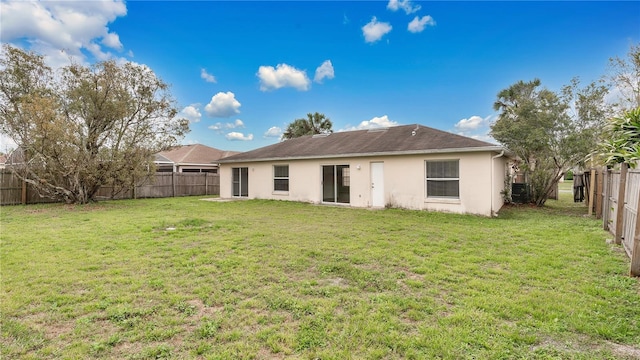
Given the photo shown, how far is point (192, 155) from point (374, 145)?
1871 centimetres

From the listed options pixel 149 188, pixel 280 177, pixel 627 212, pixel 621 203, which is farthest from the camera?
pixel 149 188

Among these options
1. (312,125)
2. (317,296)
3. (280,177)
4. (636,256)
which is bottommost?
(317,296)

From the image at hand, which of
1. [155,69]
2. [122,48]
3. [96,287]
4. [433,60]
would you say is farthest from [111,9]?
[433,60]

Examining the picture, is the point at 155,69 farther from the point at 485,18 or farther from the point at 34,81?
the point at 485,18

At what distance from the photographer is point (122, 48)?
1302 centimetres

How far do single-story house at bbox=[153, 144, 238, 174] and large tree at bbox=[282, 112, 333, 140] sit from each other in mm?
7190

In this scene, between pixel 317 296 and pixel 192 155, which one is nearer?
pixel 317 296

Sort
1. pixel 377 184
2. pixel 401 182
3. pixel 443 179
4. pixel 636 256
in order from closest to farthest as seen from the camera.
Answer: pixel 636 256
pixel 443 179
pixel 401 182
pixel 377 184

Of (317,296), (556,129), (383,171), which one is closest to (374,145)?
(383,171)

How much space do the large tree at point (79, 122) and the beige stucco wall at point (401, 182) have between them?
5452mm

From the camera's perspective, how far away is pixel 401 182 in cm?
1155

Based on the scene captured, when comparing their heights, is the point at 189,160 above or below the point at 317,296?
above

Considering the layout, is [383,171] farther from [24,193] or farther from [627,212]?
[24,193]

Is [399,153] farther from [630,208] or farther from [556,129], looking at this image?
[630,208]
